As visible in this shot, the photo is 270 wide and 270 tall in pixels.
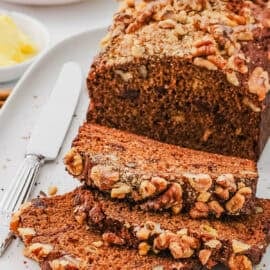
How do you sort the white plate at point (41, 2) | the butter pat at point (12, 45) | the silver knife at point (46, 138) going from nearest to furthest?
the silver knife at point (46, 138)
the butter pat at point (12, 45)
the white plate at point (41, 2)

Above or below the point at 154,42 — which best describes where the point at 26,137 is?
below

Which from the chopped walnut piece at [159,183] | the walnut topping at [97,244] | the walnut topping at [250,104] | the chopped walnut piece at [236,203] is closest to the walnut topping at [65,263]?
the walnut topping at [97,244]

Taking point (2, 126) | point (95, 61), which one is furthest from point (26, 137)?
point (95, 61)

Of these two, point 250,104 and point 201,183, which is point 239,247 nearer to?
point 201,183

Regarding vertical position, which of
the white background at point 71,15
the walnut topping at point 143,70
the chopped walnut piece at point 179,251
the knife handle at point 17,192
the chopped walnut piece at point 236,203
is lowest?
the white background at point 71,15

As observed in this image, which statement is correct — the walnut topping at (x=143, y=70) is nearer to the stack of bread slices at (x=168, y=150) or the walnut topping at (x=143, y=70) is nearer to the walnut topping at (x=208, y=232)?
the stack of bread slices at (x=168, y=150)

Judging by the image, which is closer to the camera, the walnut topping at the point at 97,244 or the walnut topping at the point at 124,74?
the walnut topping at the point at 97,244

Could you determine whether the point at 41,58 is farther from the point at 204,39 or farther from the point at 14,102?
the point at 204,39
